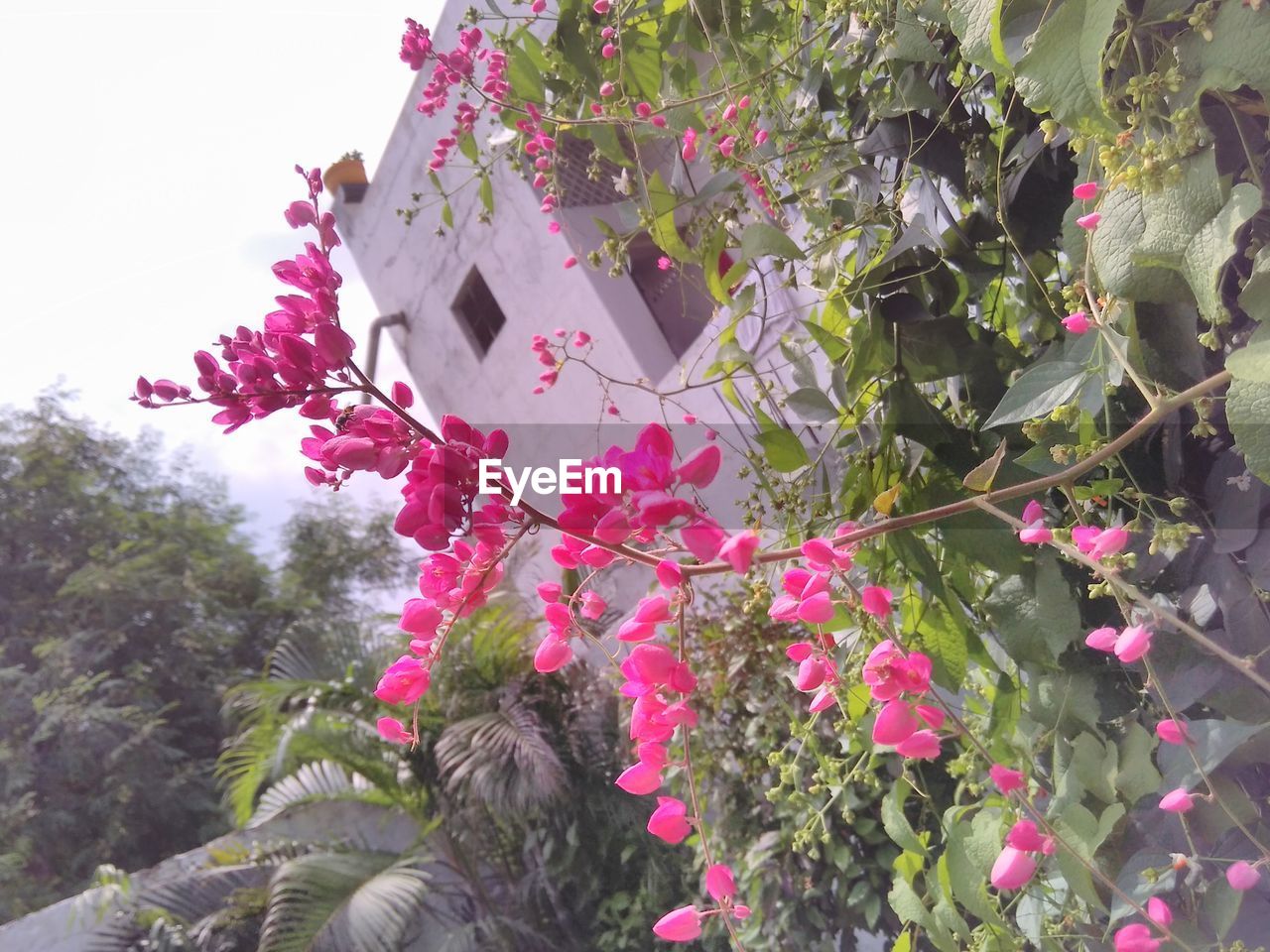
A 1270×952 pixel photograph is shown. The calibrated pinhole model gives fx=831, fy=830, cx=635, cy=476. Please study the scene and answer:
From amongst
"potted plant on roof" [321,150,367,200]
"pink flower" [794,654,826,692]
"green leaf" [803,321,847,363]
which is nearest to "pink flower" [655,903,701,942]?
"pink flower" [794,654,826,692]

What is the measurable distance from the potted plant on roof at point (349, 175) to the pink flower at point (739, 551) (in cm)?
305

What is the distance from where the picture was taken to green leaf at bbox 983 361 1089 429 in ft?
1.35

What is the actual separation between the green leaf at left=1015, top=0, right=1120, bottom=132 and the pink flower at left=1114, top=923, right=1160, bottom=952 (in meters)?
0.38

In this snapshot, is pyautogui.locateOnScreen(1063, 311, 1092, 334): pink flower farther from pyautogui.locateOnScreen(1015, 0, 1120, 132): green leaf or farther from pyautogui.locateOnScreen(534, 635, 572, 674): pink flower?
pyautogui.locateOnScreen(534, 635, 572, 674): pink flower

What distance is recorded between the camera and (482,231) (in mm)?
2541

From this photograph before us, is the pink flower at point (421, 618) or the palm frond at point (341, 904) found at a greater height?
the pink flower at point (421, 618)

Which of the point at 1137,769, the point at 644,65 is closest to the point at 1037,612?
the point at 1137,769

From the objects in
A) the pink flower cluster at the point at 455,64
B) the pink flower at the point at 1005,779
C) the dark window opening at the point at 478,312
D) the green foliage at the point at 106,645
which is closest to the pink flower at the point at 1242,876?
the pink flower at the point at 1005,779

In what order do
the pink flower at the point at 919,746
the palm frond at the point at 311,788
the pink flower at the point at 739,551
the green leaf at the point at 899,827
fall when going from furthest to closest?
the palm frond at the point at 311,788 → the green leaf at the point at 899,827 → the pink flower at the point at 919,746 → the pink flower at the point at 739,551

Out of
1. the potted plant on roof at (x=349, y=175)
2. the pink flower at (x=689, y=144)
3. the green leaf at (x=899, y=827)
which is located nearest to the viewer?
the green leaf at (x=899, y=827)

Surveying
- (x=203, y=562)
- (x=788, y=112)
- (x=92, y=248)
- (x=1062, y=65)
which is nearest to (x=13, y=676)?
(x=203, y=562)

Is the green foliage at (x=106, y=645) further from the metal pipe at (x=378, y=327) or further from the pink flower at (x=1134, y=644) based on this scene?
the pink flower at (x=1134, y=644)

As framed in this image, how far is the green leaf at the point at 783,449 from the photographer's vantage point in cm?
68

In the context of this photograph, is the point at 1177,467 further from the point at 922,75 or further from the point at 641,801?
the point at 641,801
